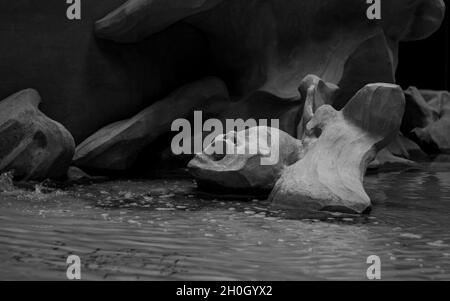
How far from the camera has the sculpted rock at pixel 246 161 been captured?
240 inches

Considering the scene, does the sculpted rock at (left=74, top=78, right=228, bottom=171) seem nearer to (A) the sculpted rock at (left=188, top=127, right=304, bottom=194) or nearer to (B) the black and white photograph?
(B) the black and white photograph

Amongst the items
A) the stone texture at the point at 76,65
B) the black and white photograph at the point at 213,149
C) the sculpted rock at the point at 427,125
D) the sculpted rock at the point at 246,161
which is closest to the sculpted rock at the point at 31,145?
the black and white photograph at the point at 213,149

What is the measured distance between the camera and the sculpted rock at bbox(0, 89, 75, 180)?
6.61 metres

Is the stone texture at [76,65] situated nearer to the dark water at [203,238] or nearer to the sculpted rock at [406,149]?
the dark water at [203,238]

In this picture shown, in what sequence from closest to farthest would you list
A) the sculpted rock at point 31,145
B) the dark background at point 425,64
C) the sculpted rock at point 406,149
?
the sculpted rock at point 31,145, the sculpted rock at point 406,149, the dark background at point 425,64

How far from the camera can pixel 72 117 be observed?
7805 mm

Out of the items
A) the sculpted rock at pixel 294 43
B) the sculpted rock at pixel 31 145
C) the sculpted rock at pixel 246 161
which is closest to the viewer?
the sculpted rock at pixel 246 161

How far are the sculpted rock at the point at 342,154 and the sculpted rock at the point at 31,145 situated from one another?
2.35 m

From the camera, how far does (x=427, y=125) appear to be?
39.9ft

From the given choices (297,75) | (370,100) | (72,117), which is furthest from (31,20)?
(370,100)

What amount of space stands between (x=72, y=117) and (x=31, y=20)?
1175 mm

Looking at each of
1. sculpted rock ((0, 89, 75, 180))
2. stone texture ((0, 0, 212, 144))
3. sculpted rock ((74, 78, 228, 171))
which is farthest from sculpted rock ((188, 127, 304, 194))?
stone texture ((0, 0, 212, 144))

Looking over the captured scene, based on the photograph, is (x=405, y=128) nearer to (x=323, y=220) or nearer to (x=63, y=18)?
(x=63, y=18)

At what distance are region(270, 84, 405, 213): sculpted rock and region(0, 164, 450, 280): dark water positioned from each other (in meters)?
0.23
